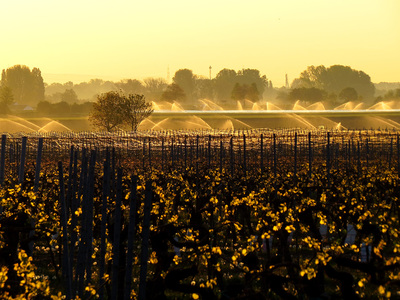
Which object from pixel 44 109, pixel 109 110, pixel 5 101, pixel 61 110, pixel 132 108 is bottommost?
pixel 61 110

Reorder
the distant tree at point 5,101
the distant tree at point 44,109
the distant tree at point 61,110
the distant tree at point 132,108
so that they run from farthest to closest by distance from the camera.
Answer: the distant tree at point 5,101 < the distant tree at point 44,109 < the distant tree at point 61,110 < the distant tree at point 132,108

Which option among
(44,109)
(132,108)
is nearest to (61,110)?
(44,109)

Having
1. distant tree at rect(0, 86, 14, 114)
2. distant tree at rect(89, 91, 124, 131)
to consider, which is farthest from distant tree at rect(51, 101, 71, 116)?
distant tree at rect(89, 91, 124, 131)

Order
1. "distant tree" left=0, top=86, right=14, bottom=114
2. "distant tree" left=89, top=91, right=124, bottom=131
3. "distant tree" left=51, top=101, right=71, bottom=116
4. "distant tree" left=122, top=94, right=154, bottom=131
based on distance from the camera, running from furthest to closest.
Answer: "distant tree" left=0, top=86, right=14, bottom=114 → "distant tree" left=51, top=101, right=71, bottom=116 → "distant tree" left=122, top=94, right=154, bottom=131 → "distant tree" left=89, top=91, right=124, bottom=131

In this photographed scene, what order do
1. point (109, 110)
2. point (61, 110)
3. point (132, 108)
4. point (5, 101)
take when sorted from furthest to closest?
point (5, 101) < point (61, 110) < point (132, 108) < point (109, 110)

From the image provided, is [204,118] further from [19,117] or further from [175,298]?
[175,298]

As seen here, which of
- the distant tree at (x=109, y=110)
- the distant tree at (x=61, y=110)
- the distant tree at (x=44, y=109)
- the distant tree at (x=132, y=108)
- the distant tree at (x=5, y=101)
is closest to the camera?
the distant tree at (x=109, y=110)

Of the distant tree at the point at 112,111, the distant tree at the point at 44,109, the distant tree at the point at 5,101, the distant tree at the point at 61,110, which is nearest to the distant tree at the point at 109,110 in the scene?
the distant tree at the point at 112,111

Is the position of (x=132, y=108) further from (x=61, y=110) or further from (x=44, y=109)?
(x=44, y=109)

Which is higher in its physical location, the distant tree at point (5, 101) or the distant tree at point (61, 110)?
the distant tree at point (5, 101)

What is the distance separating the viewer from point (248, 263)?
8.15 meters

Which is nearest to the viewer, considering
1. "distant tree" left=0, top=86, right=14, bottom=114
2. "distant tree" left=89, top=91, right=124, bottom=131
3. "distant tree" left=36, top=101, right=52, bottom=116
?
"distant tree" left=89, top=91, right=124, bottom=131

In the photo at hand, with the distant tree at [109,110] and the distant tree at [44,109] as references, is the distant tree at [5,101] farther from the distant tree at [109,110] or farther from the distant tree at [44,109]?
the distant tree at [109,110]

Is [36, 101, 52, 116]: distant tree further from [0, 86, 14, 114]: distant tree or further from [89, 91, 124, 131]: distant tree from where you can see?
[89, 91, 124, 131]: distant tree
